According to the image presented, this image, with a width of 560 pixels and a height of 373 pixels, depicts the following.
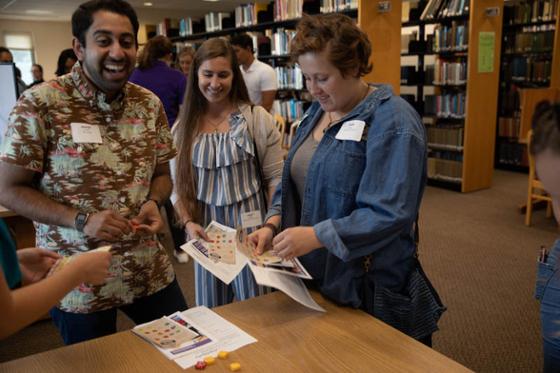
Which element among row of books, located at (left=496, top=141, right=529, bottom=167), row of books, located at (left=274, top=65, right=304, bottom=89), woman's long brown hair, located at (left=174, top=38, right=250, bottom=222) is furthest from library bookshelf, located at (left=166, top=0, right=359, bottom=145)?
woman's long brown hair, located at (left=174, top=38, right=250, bottom=222)

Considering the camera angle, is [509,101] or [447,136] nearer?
[447,136]

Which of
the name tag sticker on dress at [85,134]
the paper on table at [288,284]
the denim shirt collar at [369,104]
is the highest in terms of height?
the denim shirt collar at [369,104]

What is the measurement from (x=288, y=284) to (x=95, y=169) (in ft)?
2.30

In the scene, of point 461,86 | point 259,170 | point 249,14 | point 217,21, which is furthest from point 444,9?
point 259,170

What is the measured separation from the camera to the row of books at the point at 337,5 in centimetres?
560

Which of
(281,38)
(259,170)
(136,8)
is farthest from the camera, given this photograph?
(136,8)

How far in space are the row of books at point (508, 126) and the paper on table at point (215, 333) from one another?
6990 millimetres

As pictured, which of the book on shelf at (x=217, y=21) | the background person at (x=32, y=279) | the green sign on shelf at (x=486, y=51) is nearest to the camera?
the background person at (x=32, y=279)

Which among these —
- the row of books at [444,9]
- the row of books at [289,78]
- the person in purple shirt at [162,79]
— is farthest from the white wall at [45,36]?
the person in purple shirt at [162,79]

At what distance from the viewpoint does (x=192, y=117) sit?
215 cm

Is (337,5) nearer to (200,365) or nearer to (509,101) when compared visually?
(509,101)

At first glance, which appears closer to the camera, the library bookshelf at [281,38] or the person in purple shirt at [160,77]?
the person in purple shirt at [160,77]

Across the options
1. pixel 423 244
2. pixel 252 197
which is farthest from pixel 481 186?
pixel 252 197

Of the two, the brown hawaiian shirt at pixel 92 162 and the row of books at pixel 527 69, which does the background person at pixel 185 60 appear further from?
the row of books at pixel 527 69
